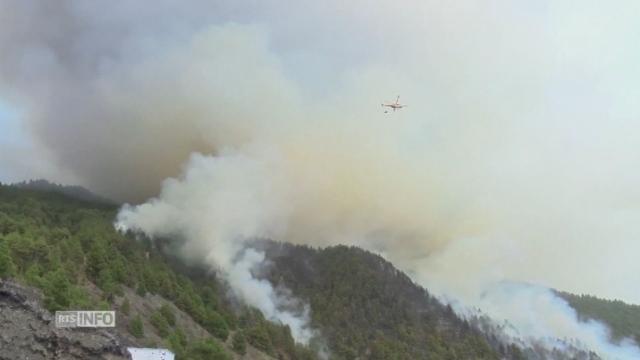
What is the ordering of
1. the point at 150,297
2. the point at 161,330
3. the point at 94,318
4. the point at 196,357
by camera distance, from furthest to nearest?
the point at 150,297, the point at 161,330, the point at 196,357, the point at 94,318

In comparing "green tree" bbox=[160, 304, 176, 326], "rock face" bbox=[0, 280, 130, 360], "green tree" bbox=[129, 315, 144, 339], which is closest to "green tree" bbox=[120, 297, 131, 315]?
"green tree" bbox=[129, 315, 144, 339]

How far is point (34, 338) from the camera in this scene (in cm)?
5309

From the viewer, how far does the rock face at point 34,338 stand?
51.7m

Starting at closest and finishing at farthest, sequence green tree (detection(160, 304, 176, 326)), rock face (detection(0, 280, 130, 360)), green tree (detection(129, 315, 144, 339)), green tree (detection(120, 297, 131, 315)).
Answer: rock face (detection(0, 280, 130, 360))
green tree (detection(129, 315, 144, 339))
green tree (detection(120, 297, 131, 315))
green tree (detection(160, 304, 176, 326))

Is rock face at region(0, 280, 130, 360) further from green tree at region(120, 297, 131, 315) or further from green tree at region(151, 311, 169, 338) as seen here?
green tree at region(151, 311, 169, 338)

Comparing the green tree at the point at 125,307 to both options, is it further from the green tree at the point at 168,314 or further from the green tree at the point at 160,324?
the green tree at the point at 168,314

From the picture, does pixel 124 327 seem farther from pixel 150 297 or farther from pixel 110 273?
pixel 150 297

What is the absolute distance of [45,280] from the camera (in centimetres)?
13050

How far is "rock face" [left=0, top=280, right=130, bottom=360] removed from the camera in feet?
170

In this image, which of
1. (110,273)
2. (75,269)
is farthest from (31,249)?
(110,273)

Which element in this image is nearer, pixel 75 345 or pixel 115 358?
pixel 75 345

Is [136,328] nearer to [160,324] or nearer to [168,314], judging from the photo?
[160,324]

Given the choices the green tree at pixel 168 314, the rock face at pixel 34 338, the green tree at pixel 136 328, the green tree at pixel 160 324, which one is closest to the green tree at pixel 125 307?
the green tree at pixel 160 324

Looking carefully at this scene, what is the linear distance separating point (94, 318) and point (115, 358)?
38.0 meters
